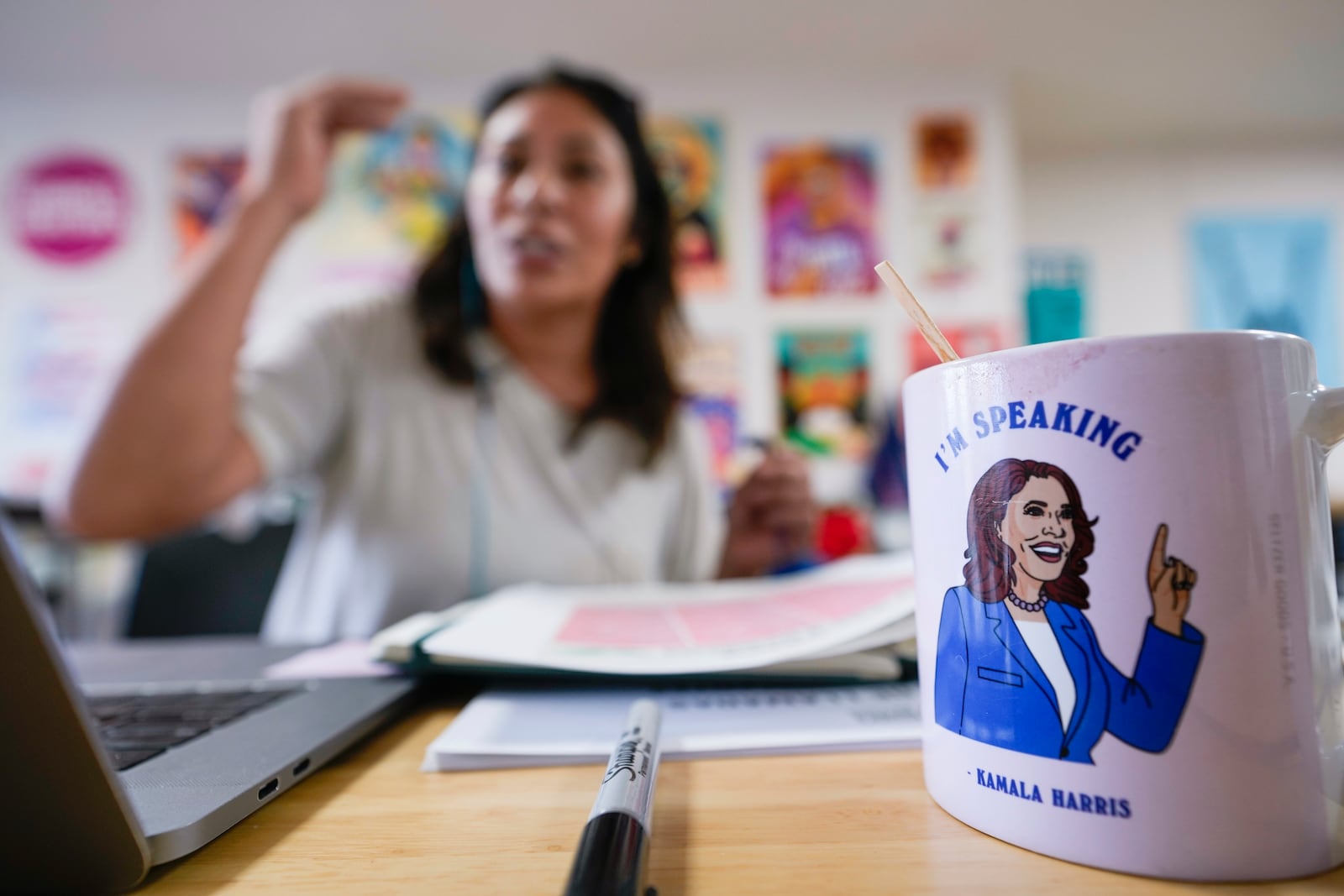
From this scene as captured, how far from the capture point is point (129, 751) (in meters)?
0.23

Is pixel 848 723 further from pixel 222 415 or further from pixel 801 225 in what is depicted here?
pixel 801 225

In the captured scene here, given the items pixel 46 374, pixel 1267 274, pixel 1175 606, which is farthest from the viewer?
pixel 1267 274

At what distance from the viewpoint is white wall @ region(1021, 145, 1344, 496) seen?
2.32 meters

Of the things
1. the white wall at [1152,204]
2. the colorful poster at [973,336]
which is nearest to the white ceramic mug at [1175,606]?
the colorful poster at [973,336]

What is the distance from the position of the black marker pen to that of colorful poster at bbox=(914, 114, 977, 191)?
201 centimetres

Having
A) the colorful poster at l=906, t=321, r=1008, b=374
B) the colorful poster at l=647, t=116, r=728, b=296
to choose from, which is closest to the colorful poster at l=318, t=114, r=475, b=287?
the colorful poster at l=647, t=116, r=728, b=296

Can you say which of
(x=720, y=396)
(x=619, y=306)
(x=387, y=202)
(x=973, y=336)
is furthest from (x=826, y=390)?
Answer: (x=387, y=202)

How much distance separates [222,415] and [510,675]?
44 centimetres

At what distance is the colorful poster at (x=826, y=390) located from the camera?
188cm

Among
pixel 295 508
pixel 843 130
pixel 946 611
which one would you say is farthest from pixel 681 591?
pixel 843 130

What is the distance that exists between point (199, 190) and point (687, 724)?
2.17m

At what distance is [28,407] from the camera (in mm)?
1831

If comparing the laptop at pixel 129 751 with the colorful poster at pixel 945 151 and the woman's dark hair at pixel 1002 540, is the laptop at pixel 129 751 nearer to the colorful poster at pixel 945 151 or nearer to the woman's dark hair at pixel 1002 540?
the woman's dark hair at pixel 1002 540

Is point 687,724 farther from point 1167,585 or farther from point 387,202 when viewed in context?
point 387,202
